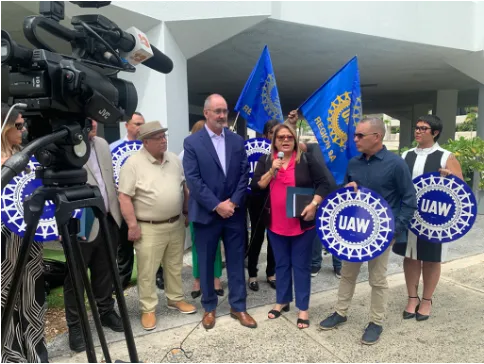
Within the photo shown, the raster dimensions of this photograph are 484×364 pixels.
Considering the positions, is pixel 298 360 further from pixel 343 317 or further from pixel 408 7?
pixel 408 7

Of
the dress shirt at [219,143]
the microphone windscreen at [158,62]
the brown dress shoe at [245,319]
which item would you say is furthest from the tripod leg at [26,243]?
the brown dress shoe at [245,319]

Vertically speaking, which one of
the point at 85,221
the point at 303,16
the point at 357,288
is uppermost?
the point at 303,16

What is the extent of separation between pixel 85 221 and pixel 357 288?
2753mm

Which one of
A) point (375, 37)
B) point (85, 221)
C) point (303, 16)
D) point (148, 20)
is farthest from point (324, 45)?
point (85, 221)

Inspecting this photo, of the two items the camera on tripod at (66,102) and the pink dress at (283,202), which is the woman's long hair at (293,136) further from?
the camera on tripod at (66,102)

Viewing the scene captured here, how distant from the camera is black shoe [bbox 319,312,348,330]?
3111 mm

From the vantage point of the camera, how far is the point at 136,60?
1.55 m

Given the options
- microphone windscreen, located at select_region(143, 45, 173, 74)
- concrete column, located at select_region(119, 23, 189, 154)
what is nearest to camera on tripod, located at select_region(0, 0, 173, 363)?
microphone windscreen, located at select_region(143, 45, 173, 74)

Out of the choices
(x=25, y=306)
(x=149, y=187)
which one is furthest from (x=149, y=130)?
(x=25, y=306)

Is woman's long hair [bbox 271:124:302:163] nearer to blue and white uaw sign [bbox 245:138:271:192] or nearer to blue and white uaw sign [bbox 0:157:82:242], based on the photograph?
blue and white uaw sign [bbox 245:138:271:192]

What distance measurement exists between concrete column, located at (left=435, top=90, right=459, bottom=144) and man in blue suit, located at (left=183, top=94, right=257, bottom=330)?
12.3 meters

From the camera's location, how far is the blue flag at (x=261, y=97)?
412 centimetres

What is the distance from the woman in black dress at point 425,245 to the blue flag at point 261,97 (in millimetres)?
1543

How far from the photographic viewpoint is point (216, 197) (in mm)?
3045
